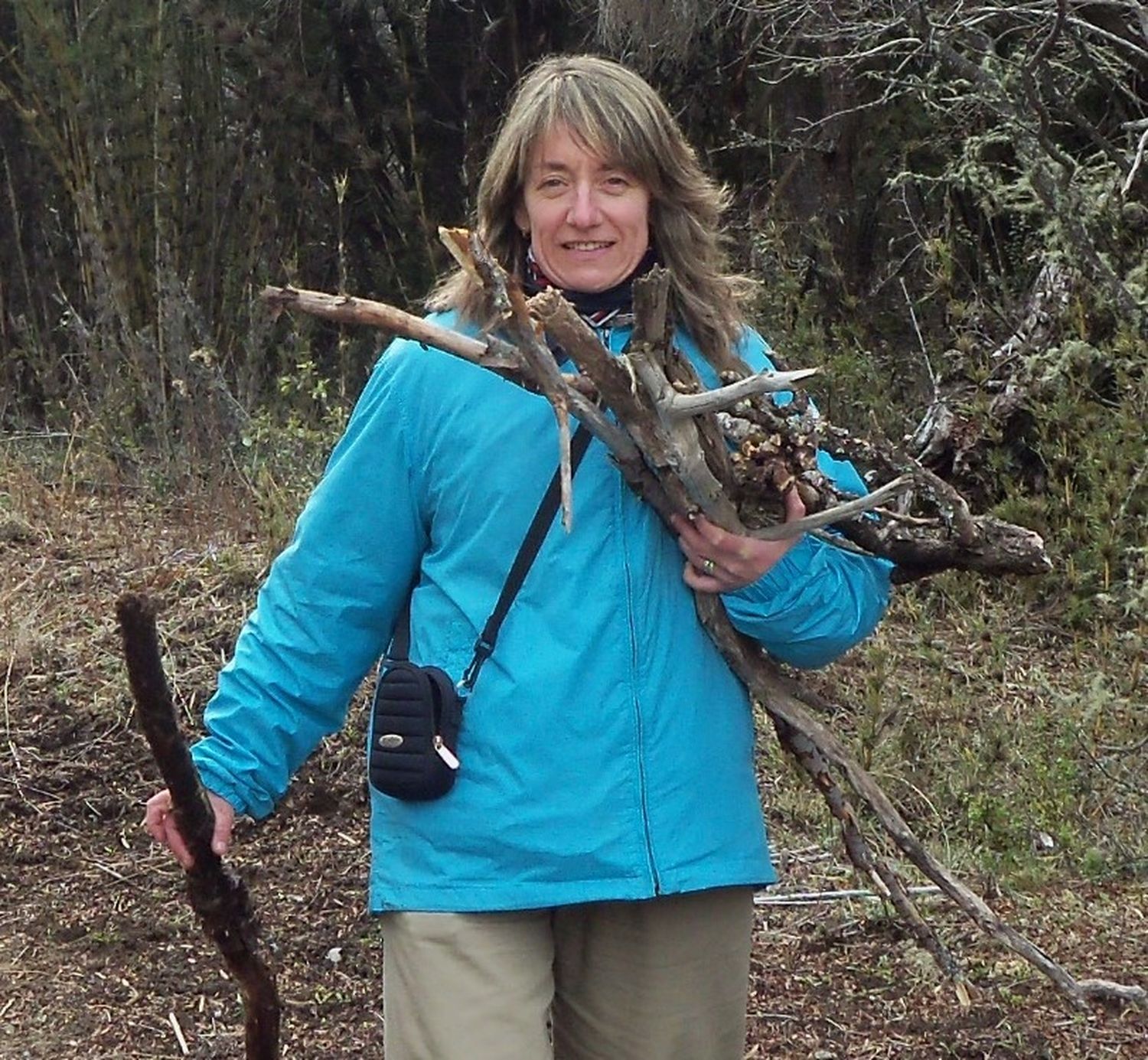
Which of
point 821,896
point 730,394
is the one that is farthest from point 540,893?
point 821,896

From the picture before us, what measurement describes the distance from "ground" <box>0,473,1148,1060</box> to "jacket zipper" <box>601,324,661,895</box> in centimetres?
145

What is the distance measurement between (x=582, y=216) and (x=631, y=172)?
0.13 m

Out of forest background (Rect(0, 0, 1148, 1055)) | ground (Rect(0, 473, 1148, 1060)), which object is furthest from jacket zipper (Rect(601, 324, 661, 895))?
forest background (Rect(0, 0, 1148, 1055))

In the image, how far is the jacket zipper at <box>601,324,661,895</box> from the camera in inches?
91.3

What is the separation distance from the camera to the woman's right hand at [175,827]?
237 cm

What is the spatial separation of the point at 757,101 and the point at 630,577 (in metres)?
6.32

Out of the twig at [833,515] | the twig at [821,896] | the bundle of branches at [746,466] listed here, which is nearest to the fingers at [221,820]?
the bundle of branches at [746,466]

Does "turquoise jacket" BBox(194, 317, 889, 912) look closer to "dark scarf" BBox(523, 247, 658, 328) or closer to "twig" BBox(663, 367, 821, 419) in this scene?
"dark scarf" BBox(523, 247, 658, 328)

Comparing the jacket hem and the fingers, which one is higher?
the fingers

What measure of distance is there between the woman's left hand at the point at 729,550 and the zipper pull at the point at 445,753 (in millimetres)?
409

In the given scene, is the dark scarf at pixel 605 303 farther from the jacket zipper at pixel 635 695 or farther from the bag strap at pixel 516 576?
the bag strap at pixel 516 576

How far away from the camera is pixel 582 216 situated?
2396 millimetres

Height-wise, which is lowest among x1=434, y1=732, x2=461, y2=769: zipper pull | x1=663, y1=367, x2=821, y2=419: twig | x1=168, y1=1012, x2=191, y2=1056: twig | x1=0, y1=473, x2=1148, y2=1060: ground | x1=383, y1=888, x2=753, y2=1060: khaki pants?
x1=168, y1=1012, x2=191, y2=1056: twig

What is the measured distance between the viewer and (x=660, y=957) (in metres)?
2.44
